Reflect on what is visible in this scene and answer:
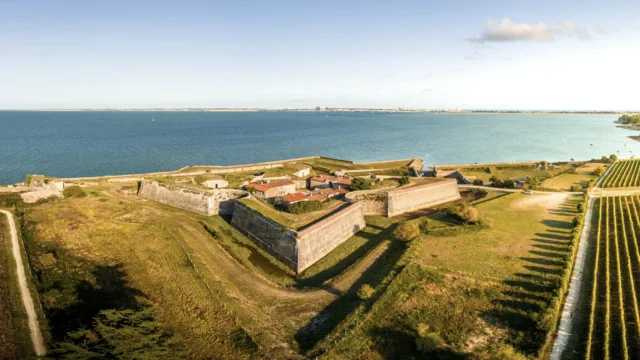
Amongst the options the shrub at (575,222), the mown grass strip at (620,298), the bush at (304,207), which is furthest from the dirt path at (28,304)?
the shrub at (575,222)

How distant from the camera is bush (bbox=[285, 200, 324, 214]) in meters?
37.8

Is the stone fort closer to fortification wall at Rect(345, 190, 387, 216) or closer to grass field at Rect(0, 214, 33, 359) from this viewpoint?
fortification wall at Rect(345, 190, 387, 216)

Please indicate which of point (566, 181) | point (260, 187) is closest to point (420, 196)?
point (260, 187)

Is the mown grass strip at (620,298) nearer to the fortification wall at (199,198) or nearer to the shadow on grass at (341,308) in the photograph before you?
the shadow on grass at (341,308)

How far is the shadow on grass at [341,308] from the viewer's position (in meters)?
21.2

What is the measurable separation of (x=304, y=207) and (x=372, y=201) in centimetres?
1248

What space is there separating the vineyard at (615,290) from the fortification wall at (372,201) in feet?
76.7

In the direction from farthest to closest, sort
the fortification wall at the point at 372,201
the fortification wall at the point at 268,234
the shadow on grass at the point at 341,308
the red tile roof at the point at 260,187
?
the red tile roof at the point at 260,187 < the fortification wall at the point at 372,201 < the fortification wall at the point at 268,234 < the shadow on grass at the point at 341,308

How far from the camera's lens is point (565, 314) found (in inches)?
875

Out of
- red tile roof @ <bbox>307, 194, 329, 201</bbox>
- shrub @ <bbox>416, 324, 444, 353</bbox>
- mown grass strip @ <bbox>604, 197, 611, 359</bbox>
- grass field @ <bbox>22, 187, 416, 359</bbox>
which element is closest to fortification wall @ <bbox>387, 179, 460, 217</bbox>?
grass field @ <bbox>22, 187, 416, 359</bbox>

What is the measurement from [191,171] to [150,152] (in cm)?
5130

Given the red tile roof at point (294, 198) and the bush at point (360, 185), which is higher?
the bush at point (360, 185)

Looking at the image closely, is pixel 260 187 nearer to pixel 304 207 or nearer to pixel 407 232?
pixel 304 207

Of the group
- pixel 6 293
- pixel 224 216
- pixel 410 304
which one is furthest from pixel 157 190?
pixel 410 304
